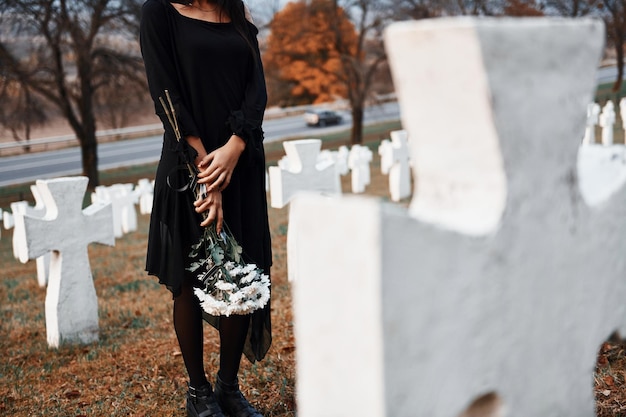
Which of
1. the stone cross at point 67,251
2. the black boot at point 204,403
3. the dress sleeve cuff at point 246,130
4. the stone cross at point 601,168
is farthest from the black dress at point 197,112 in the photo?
the stone cross at point 67,251

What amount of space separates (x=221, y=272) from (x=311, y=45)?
2699 cm

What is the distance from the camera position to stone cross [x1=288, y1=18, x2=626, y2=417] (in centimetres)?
138

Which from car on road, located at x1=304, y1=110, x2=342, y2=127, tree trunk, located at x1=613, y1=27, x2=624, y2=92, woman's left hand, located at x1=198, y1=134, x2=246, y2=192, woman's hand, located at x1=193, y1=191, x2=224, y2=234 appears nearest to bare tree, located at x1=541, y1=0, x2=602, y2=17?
tree trunk, located at x1=613, y1=27, x2=624, y2=92

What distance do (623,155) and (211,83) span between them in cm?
166

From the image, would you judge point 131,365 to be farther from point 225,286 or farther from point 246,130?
point 246,130

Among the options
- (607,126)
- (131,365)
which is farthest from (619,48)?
A: (131,365)

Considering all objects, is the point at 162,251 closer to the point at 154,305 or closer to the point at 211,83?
the point at 211,83

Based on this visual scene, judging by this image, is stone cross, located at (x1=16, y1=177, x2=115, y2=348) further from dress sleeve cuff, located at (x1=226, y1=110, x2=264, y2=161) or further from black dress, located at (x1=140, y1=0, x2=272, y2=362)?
dress sleeve cuff, located at (x1=226, y1=110, x2=264, y2=161)

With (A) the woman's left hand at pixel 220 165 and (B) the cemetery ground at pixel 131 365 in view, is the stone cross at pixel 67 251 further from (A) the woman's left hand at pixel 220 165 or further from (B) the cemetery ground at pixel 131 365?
(A) the woman's left hand at pixel 220 165

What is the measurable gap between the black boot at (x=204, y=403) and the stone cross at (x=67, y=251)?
208 centimetres

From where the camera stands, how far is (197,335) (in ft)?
10.0

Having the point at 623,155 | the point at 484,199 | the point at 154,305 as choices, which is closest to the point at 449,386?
the point at 484,199

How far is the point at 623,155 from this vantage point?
6.75 feet

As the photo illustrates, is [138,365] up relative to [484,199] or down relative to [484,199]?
down
